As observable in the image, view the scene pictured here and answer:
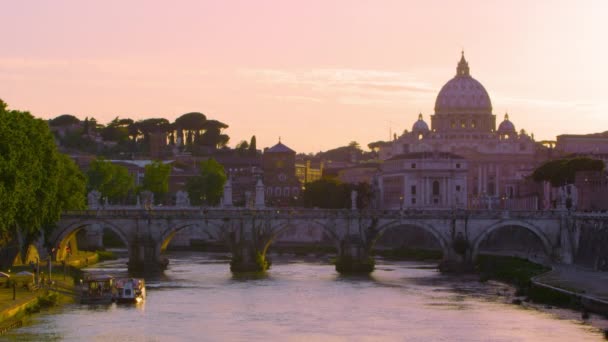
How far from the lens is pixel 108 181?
427 feet

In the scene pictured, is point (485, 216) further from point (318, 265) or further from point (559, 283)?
point (559, 283)

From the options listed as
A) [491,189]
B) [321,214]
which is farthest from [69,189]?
[491,189]

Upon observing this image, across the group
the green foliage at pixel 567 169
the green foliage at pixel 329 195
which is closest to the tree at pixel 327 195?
the green foliage at pixel 329 195

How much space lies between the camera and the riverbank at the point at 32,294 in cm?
6362

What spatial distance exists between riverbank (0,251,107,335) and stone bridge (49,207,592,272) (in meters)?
7.57

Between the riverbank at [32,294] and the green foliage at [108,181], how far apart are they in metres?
42.2

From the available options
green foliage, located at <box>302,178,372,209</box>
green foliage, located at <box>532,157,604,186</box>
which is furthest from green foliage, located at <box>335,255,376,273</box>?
green foliage, located at <box>302,178,372,209</box>

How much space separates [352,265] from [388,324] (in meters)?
27.7

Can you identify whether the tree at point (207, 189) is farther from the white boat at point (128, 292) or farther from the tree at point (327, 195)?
the white boat at point (128, 292)

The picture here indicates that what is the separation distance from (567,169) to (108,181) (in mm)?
36420

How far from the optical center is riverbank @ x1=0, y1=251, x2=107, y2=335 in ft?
209

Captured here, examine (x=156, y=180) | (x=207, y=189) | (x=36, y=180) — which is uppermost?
(x=156, y=180)

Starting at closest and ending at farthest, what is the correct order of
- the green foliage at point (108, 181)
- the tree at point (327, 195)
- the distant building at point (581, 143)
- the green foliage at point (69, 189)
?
the green foliage at point (69, 189), the green foliage at point (108, 181), the tree at point (327, 195), the distant building at point (581, 143)

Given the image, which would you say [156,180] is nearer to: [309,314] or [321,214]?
[321,214]
